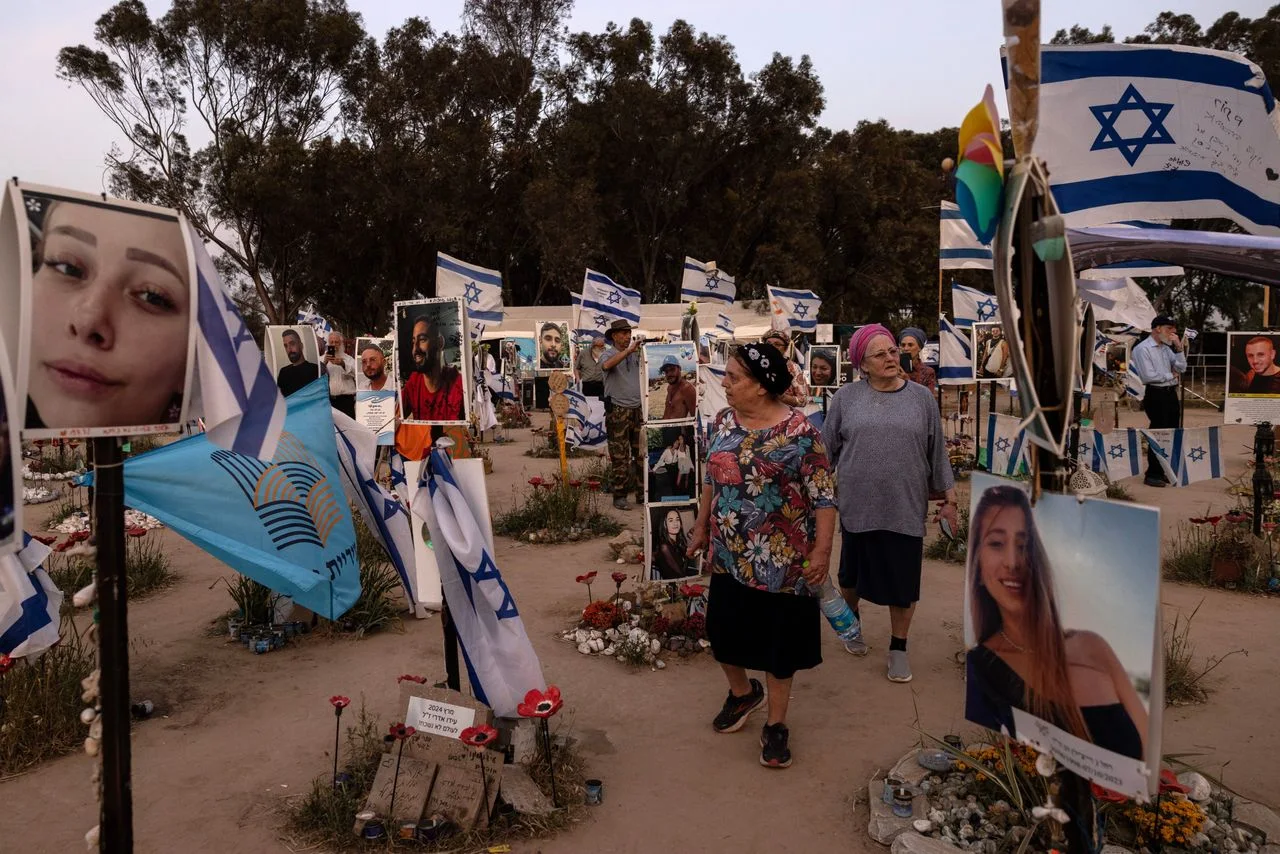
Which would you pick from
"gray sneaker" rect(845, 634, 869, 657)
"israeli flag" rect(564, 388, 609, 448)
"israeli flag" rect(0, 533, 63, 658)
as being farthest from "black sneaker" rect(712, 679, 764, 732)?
"israeli flag" rect(564, 388, 609, 448)

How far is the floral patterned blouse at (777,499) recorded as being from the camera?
362 centimetres

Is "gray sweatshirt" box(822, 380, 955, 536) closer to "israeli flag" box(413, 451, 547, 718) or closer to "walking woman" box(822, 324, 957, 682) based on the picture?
"walking woman" box(822, 324, 957, 682)

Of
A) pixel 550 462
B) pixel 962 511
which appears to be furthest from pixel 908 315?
pixel 962 511

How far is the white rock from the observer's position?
314 centimetres

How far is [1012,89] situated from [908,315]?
36.0 meters

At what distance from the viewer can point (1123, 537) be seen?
5.89 feet

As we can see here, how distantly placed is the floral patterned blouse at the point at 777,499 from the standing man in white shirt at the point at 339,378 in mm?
7167

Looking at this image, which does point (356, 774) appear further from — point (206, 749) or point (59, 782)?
point (59, 782)

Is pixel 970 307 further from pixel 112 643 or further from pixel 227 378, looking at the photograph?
pixel 112 643

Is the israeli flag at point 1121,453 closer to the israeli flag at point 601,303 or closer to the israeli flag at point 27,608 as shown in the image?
the israeli flag at point 601,303

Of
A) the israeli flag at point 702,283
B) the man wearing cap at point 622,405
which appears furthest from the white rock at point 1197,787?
the israeli flag at point 702,283

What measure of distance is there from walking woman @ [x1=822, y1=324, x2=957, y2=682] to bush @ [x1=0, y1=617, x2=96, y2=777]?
3.74m

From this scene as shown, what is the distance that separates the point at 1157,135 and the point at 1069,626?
2.18 metres

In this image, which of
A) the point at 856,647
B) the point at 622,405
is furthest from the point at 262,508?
the point at 622,405
